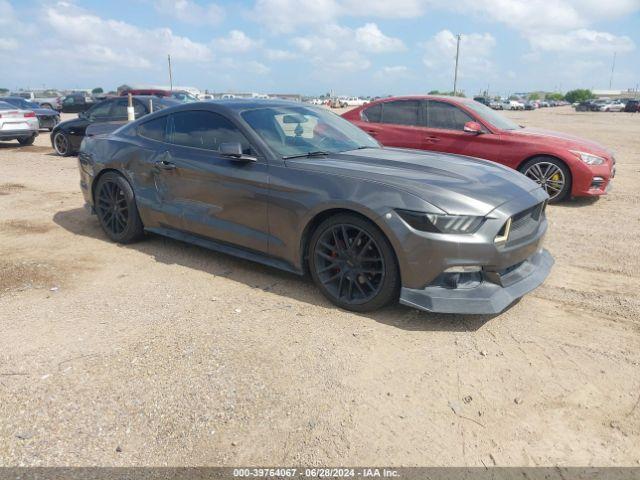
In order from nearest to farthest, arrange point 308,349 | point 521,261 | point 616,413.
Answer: point 616,413, point 308,349, point 521,261

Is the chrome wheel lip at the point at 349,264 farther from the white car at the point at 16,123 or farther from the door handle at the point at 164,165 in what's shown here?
the white car at the point at 16,123

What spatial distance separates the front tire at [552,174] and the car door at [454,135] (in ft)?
1.67

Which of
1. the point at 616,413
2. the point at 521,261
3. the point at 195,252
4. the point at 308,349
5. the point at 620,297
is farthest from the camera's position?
the point at 195,252

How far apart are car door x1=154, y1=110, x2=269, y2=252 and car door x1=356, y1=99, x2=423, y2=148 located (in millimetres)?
4300

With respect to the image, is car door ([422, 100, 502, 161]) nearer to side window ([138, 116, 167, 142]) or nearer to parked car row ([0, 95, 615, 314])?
parked car row ([0, 95, 615, 314])

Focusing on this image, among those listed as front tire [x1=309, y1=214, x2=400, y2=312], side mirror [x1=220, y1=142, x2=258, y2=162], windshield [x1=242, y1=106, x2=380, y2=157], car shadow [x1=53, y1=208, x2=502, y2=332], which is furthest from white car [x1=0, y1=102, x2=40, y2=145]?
front tire [x1=309, y1=214, x2=400, y2=312]

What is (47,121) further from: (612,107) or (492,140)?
(612,107)

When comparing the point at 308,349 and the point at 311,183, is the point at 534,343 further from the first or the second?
the point at 311,183

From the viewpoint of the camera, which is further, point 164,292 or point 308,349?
point 164,292

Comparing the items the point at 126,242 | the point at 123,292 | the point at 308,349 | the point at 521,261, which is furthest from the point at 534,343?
the point at 126,242

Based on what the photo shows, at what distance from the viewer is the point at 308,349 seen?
127 inches

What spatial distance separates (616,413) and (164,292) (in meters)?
3.24

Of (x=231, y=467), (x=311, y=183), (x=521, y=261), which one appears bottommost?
(x=231, y=467)

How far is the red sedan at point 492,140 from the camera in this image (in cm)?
720
